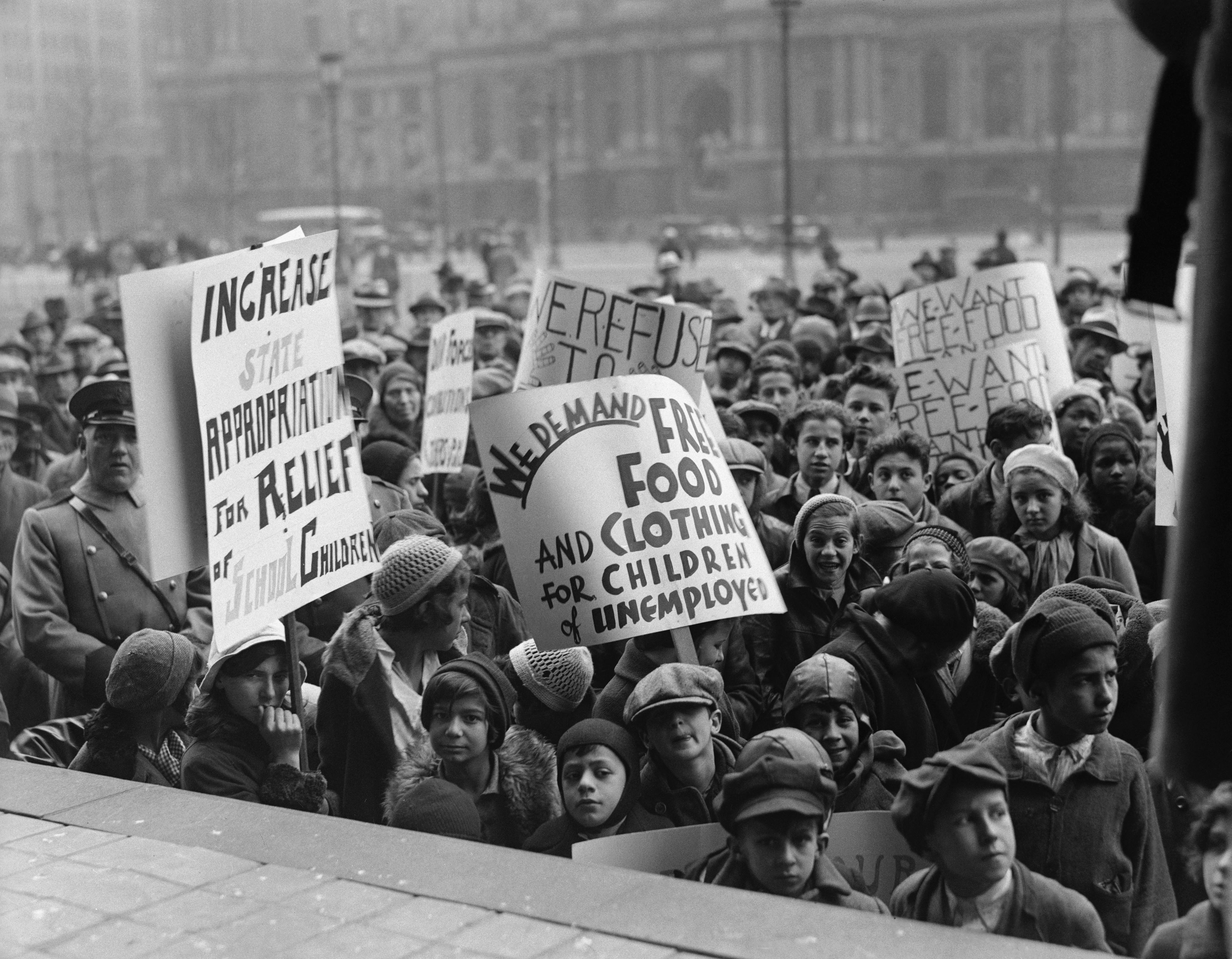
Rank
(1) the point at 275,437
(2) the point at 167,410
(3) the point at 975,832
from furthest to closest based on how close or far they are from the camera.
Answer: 1. (1) the point at 275,437
2. (2) the point at 167,410
3. (3) the point at 975,832

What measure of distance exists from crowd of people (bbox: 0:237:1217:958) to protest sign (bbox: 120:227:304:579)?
26 cm

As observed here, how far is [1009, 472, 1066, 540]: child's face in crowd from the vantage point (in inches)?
229

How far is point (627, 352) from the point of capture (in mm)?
6773

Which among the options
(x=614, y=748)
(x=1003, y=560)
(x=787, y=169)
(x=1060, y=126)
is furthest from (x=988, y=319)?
(x=1060, y=126)

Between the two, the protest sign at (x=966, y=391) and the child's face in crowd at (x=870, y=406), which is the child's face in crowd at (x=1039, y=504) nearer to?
the child's face in crowd at (x=870, y=406)

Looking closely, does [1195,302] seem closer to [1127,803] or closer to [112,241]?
[1127,803]

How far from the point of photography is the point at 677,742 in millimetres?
4164

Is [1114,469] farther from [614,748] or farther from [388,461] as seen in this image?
[614,748]

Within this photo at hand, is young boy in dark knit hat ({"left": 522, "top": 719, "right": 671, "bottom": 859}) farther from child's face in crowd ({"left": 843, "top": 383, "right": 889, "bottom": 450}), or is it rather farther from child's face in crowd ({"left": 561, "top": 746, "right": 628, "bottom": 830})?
child's face in crowd ({"left": 843, "top": 383, "right": 889, "bottom": 450})

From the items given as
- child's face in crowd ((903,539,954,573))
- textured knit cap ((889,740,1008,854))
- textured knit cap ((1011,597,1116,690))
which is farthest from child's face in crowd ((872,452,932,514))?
textured knit cap ((889,740,1008,854))

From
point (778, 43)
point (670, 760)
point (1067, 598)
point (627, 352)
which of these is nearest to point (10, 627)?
point (627, 352)

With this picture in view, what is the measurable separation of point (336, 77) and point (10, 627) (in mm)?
25320

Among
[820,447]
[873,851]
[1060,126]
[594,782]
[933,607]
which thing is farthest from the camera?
A: [1060,126]

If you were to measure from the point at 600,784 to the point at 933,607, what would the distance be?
3.25 feet
